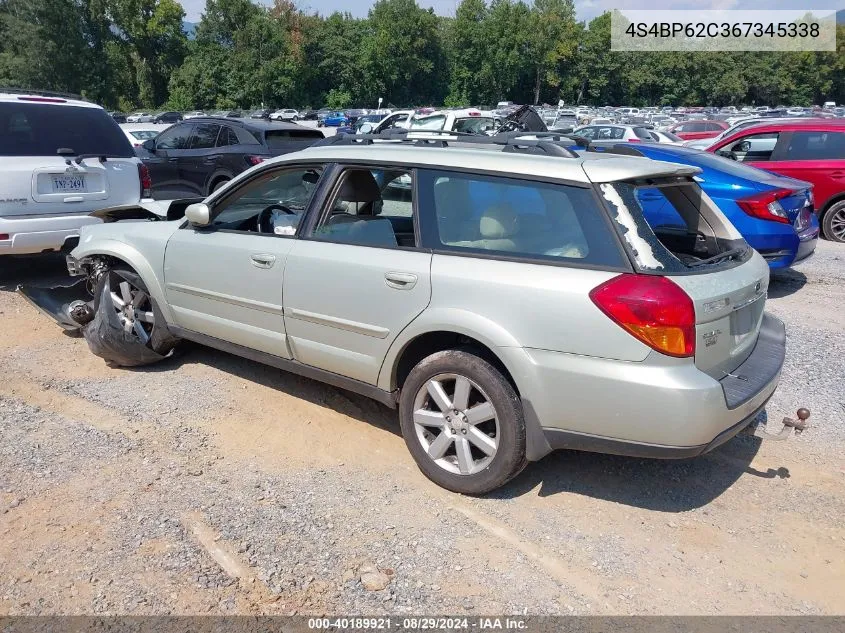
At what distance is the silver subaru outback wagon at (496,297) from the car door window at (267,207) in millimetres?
31

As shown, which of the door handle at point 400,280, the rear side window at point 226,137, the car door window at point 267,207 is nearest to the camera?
the door handle at point 400,280

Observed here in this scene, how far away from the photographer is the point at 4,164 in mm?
6297

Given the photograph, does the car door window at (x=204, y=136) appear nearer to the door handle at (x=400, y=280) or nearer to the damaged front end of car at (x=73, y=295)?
the damaged front end of car at (x=73, y=295)

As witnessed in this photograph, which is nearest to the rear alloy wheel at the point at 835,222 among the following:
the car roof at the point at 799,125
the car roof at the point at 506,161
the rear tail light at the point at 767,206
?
the car roof at the point at 799,125

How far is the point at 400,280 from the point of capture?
357cm

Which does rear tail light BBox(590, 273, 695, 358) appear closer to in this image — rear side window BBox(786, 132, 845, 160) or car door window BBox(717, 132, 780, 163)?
rear side window BBox(786, 132, 845, 160)

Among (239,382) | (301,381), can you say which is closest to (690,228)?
(301,381)

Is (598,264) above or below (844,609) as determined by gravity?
above

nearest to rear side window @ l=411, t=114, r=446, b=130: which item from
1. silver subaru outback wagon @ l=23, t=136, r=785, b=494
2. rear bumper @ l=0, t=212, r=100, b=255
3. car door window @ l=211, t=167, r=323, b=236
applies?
rear bumper @ l=0, t=212, r=100, b=255

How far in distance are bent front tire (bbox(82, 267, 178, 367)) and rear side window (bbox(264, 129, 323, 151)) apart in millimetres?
6535

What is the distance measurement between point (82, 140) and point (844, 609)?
716 centimetres

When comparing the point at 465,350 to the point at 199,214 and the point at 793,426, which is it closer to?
the point at 793,426

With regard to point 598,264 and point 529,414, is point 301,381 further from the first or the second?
point 598,264

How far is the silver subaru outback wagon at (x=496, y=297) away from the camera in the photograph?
9.89 feet
